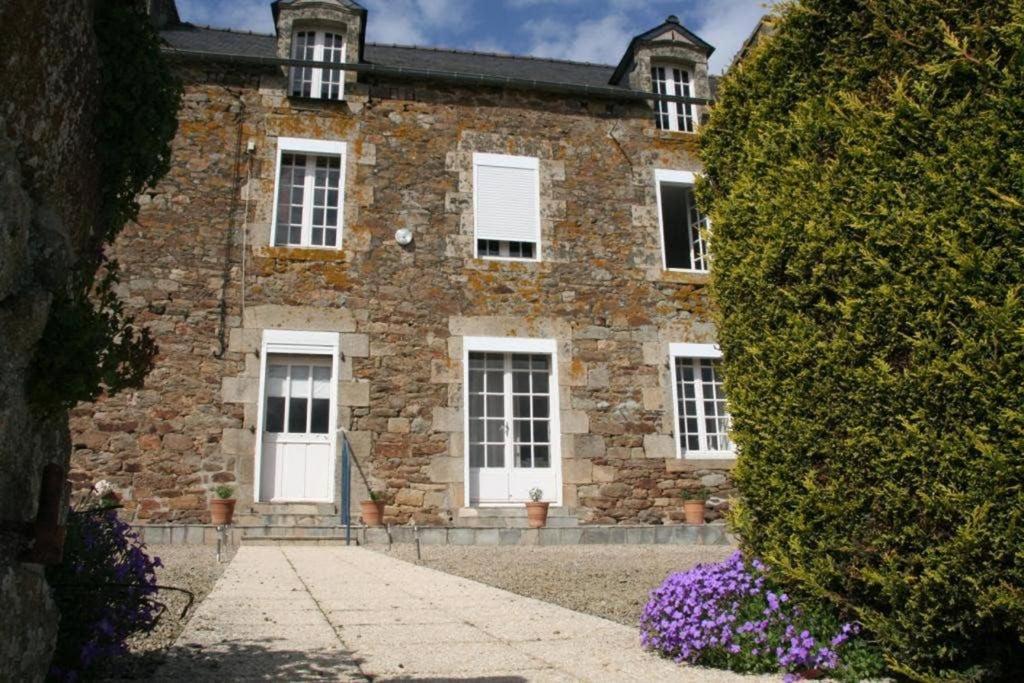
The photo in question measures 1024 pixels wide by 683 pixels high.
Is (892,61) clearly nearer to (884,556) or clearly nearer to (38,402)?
(884,556)

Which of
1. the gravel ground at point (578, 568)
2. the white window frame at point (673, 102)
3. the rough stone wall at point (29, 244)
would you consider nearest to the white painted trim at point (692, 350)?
the gravel ground at point (578, 568)

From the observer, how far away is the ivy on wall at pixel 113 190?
5.81 ft

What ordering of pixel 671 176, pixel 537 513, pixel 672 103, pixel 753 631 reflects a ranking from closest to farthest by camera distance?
1. pixel 753 631
2. pixel 537 513
3. pixel 671 176
4. pixel 672 103

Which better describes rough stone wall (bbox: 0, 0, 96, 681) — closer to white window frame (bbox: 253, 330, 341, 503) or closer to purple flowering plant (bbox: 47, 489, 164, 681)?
purple flowering plant (bbox: 47, 489, 164, 681)

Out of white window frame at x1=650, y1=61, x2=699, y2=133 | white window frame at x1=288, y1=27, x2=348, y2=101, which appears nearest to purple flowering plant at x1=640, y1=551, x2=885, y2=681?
white window frame at x1=288, y1=27, x2=348, y2=101

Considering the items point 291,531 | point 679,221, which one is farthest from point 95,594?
point 679,221

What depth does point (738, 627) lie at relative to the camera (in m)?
3.28

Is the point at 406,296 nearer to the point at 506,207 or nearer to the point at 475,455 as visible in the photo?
the point at 506,207

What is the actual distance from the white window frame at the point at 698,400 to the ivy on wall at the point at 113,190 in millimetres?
8633

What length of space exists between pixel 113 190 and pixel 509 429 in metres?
8.11

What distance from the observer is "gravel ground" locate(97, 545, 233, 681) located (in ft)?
9.85

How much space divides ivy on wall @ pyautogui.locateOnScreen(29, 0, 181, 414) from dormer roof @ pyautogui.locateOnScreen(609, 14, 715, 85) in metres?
10.4

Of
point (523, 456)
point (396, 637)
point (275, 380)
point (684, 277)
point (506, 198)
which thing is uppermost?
point (506, 198)

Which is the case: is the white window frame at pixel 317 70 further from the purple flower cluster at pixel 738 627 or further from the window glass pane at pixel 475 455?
the purple flower cluster at pixel 738 627
